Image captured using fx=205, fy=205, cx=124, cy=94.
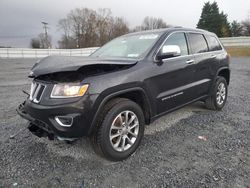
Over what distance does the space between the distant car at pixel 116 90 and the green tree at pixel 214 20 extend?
49.7 m

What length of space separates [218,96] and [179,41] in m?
1.86

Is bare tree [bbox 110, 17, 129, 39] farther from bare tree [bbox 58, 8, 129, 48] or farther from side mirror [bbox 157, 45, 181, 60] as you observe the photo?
side mirror [bbox 157, 45, 181, 60]

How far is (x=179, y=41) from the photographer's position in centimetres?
376

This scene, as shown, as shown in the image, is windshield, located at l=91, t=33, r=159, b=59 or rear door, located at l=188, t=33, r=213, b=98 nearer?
windshield, located at l=91, t=33, r=159, b=59

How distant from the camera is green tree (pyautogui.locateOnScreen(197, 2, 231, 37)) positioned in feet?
156

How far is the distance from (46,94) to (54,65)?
37 cm

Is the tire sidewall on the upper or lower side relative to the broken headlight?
lower

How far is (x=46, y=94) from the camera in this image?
2.48 m

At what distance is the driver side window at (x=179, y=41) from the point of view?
354cm

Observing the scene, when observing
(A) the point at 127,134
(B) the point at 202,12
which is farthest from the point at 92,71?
(B) the point at 202,12

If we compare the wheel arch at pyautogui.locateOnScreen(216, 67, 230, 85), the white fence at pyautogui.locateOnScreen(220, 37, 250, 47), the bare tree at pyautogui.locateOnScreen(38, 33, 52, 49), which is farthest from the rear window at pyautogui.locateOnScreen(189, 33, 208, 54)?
the bare tree at pyautogui.locateOnScreen(38, 33, 52, 49)

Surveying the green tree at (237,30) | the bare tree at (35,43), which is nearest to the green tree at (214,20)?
the green tree at (237,30)

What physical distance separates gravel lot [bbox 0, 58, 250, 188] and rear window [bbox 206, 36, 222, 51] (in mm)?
1683

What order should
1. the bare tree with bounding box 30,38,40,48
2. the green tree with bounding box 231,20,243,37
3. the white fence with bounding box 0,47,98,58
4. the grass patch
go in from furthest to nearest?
the bare tree with bounding box 30,38,40,48 → the green tree with bounding box 231,20,243,37 → the white fence with bounding box 0,47,98,58 → the grass patch
